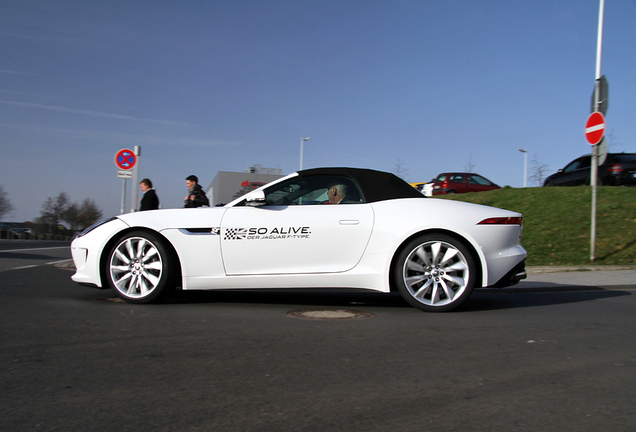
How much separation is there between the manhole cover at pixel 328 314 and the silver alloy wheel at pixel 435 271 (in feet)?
1.83

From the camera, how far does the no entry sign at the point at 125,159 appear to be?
13.2 meters

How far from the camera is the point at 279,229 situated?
17.7 feet

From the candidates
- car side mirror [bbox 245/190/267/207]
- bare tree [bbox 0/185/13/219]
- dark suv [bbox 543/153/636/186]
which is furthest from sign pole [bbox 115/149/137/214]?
bare tree [bbox 0/185/13/219]

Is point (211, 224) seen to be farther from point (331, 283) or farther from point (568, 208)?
point (568, 208)

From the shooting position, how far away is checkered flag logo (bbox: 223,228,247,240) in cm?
544

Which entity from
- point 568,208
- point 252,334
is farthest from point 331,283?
point 568,208

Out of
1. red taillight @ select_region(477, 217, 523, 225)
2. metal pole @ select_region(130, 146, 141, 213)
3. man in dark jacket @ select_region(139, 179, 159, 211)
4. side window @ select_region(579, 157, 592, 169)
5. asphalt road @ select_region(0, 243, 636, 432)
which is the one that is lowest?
asphalt road @ select_region(0, 243, 636, 432)

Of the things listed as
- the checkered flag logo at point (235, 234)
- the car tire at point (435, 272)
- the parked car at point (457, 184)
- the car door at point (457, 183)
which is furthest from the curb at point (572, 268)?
the car door at point (457, 183)

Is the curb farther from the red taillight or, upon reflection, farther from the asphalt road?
the red taillight

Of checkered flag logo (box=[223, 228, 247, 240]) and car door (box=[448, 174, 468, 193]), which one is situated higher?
car door (box=[448, 174, 468, 193])

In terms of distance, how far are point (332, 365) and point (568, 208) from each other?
42.6ft

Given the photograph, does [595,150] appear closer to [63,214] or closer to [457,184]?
[457,184]

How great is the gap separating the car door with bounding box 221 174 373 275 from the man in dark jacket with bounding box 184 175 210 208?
4490 millimetres

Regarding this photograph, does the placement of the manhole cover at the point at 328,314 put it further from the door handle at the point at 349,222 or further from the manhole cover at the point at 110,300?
the manhole cover at the point at 110,300
